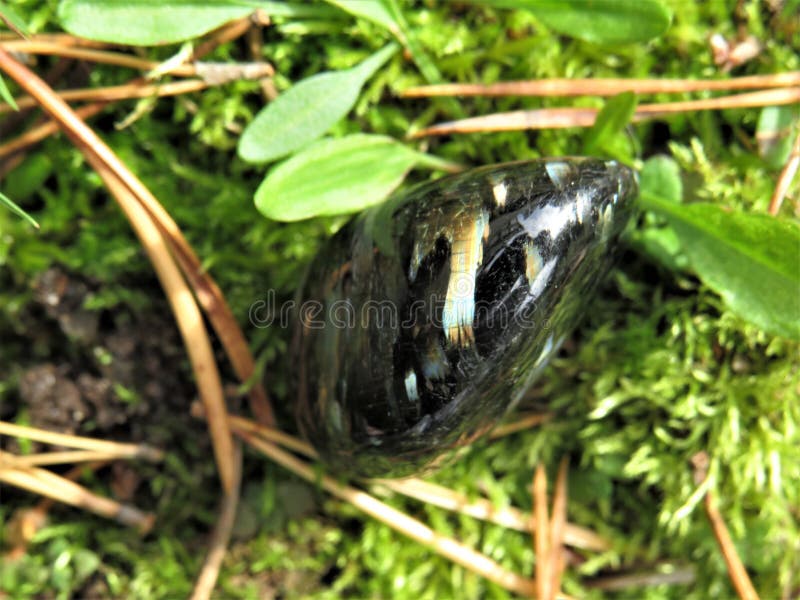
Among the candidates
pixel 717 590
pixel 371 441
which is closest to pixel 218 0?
pixel 371 441

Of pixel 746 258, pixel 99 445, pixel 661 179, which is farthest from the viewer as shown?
pixel 99 445

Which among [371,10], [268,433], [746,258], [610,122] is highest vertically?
[371,10]

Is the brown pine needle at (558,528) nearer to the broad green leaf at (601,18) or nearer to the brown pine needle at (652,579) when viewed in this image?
the brown pine needle at (652,579)

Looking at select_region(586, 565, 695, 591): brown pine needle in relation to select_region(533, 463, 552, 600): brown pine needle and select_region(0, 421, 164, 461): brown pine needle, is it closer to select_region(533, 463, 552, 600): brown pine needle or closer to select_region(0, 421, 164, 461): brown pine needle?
select_region(533, 463, 552, 600): brown pine needle

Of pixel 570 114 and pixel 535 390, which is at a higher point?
pixel 570 114

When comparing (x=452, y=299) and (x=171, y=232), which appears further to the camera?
(x=171, y=232)

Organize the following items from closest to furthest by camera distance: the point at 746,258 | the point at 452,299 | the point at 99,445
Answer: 1. the point at 452,299
2. the point at 746,258
3. the point at 99,445

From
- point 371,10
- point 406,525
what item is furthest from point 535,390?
point 371,10

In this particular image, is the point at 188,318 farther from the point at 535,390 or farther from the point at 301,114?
the point at 535,390
